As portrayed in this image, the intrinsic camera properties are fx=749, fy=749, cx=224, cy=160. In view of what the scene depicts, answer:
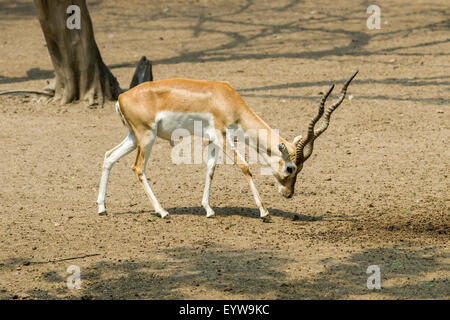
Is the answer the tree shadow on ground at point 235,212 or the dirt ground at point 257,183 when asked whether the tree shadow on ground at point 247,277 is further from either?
the tree shadow on ground at point 235,212

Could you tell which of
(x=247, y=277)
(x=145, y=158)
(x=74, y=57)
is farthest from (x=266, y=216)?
→ (x=74, y=57)

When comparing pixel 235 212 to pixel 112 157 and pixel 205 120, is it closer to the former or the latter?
pixel 205 120

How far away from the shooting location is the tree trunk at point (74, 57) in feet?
37.2

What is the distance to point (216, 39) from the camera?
16.2 meters

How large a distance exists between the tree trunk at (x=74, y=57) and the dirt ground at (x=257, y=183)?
0.33 meters

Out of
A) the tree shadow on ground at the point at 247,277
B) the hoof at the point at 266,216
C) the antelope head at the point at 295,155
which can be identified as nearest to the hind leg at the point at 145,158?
the hoof at the point at 266,216

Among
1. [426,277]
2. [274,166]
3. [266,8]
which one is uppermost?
[266,8]

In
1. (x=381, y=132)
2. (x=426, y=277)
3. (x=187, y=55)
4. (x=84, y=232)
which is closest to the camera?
(x=426, y=277)

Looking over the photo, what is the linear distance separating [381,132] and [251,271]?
4985 millimetres

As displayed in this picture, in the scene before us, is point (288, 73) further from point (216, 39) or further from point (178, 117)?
point (178, 117)

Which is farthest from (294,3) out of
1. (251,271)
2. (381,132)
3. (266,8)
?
(251,271)

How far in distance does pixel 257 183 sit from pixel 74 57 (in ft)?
14.8

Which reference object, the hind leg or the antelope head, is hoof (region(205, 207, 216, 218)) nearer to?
the hind leg

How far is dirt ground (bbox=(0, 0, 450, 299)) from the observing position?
225 inches
